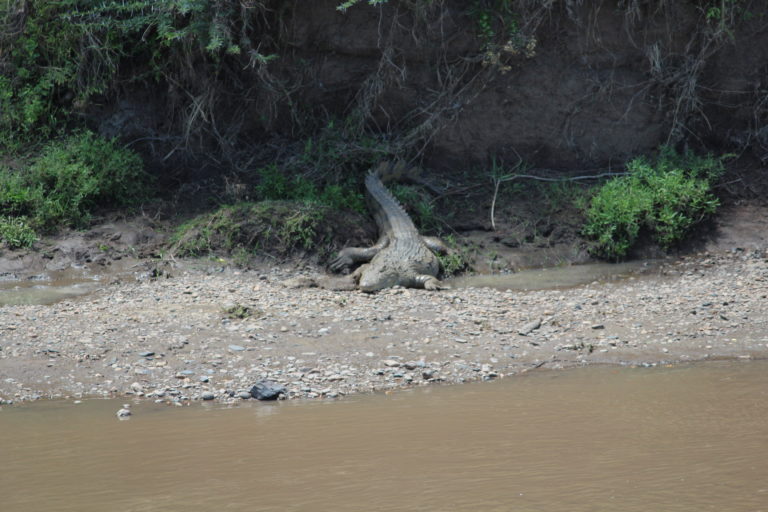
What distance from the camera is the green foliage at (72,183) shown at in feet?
30.1

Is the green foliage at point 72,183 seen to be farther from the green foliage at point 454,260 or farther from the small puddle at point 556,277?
the small puddle at point 556,277

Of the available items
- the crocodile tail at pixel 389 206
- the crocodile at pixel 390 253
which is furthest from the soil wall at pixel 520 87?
the crocodile at pixel 390 253

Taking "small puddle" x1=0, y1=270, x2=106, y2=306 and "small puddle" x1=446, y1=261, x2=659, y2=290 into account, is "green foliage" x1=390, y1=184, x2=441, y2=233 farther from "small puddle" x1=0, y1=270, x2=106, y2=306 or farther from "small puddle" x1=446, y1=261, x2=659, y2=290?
"small puddle" x1=0, y1=270, x2=106, y2=306

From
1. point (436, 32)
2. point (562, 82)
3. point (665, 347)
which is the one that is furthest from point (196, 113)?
point (665, 347)

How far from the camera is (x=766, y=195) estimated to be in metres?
9.86

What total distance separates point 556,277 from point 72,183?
577cm

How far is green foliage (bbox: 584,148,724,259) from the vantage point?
29.7 ft

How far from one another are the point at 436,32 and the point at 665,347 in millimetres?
5678

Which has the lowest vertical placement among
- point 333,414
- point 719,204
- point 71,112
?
point 333,414

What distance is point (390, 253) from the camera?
849 cm

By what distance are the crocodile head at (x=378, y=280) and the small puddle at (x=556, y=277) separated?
0.67m

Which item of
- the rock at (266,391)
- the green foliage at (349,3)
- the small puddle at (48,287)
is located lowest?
the small puddle at (48,287)

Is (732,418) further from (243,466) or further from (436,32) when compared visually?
(436,32)

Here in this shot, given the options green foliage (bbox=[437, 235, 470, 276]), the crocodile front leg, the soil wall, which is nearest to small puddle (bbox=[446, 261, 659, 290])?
green foliage (bbox=[437, 235, 470, 276])
